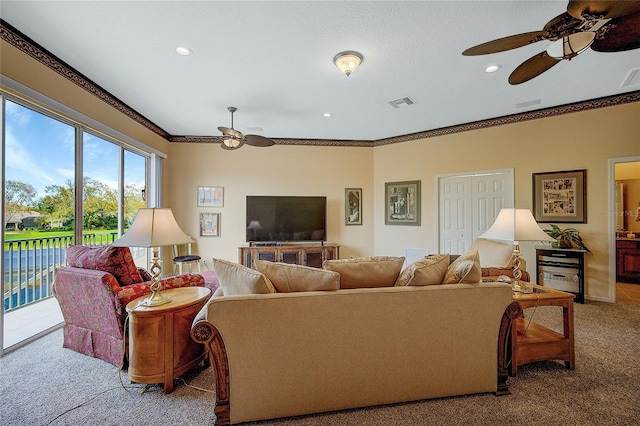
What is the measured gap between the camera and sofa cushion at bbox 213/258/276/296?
1646 mm

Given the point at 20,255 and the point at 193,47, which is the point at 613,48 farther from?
the point at 20,255

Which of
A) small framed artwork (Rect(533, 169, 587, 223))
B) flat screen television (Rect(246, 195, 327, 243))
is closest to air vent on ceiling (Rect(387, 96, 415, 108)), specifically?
flat screen television (Rect(246, 195, 327, 243))

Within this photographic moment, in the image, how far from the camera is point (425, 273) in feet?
5.97

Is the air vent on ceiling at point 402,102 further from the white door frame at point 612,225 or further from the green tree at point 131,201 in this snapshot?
the green tree at point 131,201

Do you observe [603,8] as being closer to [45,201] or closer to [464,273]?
[464,273]

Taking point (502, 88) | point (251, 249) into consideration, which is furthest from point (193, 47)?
point (502, 88)

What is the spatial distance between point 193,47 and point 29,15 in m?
1.20

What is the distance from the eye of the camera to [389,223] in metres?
5.64

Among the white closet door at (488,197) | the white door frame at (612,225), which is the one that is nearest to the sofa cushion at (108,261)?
the white closet door at (488,197)

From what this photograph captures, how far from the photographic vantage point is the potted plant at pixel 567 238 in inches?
150

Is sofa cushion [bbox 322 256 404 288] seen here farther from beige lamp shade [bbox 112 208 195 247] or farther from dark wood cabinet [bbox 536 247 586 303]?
dark wood cabinet [bbox 536 247 586 303]

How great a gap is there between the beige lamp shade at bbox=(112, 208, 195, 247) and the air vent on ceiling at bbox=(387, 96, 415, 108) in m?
3.22

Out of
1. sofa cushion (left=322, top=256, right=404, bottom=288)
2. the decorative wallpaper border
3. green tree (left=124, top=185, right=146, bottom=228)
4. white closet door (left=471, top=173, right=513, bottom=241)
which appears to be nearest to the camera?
sofa cushion (left=322, top=256, right=404, bottom=288)

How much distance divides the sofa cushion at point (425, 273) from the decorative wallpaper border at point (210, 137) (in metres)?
3.78
